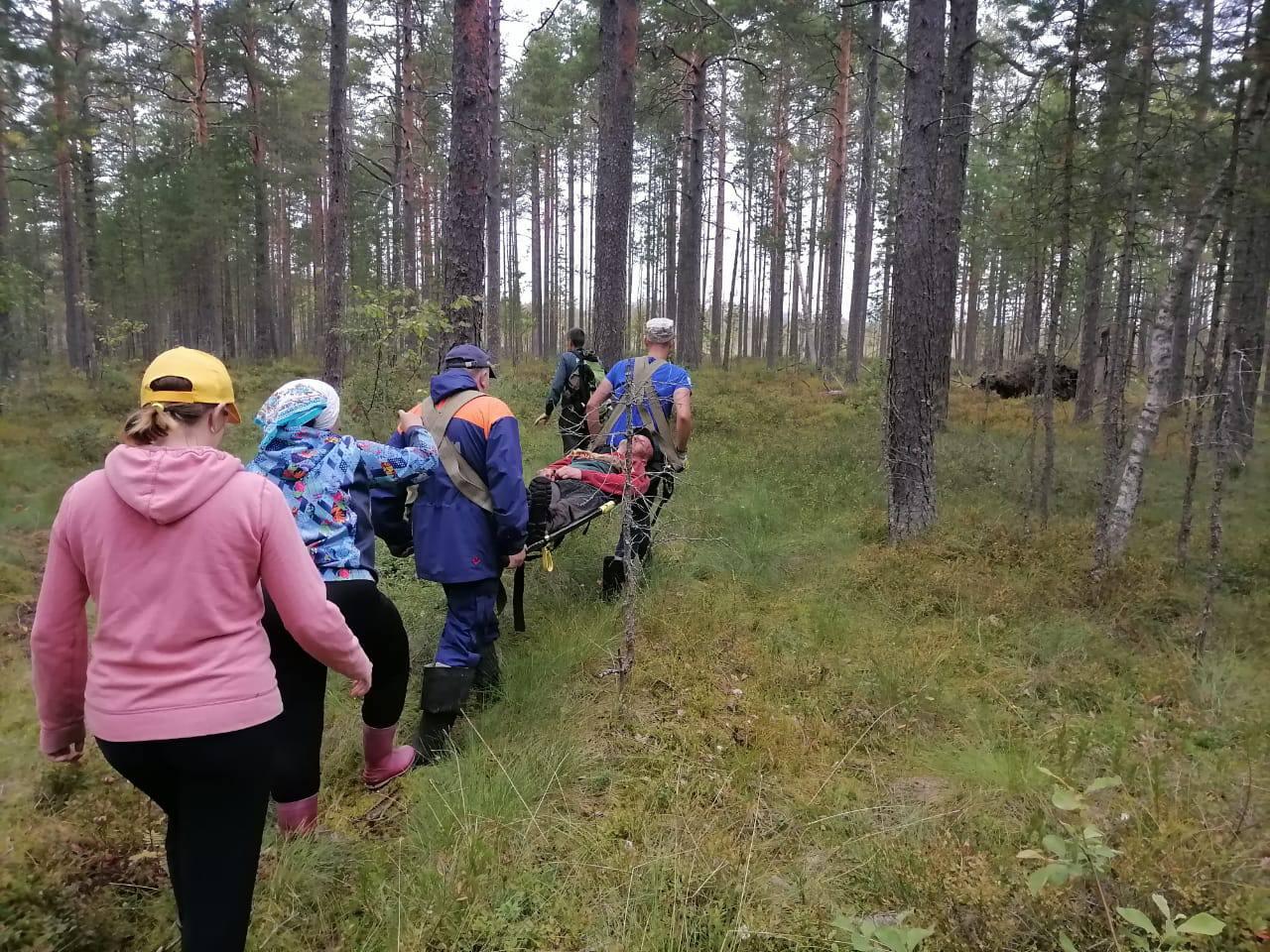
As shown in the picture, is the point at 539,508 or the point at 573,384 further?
the point at 573,384

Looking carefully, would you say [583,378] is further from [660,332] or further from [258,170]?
[258,170]

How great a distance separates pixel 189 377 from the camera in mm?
1932

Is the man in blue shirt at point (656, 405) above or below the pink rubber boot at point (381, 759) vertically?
above

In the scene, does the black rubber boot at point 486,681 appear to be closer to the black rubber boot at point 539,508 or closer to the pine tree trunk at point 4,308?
the black rubber boot at point 539,508

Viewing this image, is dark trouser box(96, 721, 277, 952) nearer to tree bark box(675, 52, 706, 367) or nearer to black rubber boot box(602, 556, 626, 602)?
black rubber boot box(602, 556, 626, 602)

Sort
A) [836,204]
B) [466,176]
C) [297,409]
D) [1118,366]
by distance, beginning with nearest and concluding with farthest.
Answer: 1. [297,409]
2. [1118,366]
3. [466,176]
4. [836,204]

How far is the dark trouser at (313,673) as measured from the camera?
2664 millimetres

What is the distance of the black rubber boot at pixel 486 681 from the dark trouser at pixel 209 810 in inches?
74.2

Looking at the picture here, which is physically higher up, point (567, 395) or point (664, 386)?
point (664, 386)

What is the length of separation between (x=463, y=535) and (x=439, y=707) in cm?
86

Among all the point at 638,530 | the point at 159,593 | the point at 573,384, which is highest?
the point at 573,384

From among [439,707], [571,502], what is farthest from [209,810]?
[571,502]

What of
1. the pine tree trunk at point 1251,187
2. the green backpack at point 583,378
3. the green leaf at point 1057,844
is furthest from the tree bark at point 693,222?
the green leaf at point 1057,844

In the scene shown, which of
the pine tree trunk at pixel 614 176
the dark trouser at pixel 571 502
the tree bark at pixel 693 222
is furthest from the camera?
the tree bark at pixel 693 222
